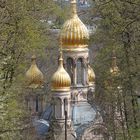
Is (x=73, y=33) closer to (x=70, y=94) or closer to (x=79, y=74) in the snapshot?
(x=79, y=74)

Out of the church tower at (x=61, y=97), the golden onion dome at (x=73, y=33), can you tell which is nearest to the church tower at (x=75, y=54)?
the golden onion dome at (x=73, y=33)

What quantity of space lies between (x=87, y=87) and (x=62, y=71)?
1932 mm

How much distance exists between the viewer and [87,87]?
32781 millimetres

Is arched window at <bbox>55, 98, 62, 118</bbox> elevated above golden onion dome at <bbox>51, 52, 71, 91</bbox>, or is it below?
below

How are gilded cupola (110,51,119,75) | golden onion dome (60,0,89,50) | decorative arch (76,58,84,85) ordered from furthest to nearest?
decorative arch (76,58,84,85), golden onion dome (60,0,89,50), gilded cupola (110,51,119,75)

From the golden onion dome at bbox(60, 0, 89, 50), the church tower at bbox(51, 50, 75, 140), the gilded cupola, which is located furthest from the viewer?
the golden onion dome at bbox(60, 0, 89, 50)

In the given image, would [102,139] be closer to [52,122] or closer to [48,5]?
[52,122]

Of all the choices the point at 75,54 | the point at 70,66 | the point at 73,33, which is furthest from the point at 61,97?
the point at 73,33

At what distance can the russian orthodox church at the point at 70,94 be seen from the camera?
31.0 metres

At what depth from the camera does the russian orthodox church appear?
31.0m

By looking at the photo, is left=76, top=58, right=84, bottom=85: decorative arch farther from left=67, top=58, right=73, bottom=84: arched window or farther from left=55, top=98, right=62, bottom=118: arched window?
left=55, top=98, right=62, bottom=118: arched window

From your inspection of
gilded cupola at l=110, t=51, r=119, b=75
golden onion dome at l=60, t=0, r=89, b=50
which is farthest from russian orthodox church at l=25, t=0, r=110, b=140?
gilded cupola at l=110, t=51, r=119, b=75

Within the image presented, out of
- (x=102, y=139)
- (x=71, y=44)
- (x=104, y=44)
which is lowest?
(x=102, y=139)

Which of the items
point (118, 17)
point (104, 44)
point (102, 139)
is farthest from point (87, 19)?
point (102, 139)
